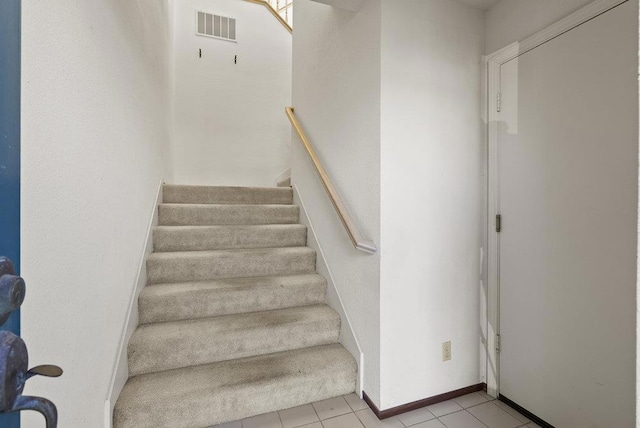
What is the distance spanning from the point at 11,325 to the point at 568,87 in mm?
2124

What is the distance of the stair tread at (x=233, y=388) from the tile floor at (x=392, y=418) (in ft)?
0.15

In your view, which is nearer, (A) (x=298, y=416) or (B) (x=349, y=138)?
(A) (x=298, y=416)

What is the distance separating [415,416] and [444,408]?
0.65 feet

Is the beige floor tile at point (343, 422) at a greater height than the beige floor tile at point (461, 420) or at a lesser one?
greater

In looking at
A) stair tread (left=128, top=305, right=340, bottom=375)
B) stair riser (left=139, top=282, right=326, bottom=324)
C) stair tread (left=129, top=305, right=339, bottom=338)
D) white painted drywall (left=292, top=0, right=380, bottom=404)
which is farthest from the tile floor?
stair riser (left=139, top=282, right=326, bottom=324)

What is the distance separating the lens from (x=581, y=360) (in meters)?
1.39

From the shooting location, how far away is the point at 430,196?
173 centimetres

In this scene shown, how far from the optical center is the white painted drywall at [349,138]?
167 cm

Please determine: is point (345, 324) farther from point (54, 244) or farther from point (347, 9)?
point (347, 9)

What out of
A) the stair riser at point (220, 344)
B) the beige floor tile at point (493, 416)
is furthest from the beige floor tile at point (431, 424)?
the stair riser at point (220, 344)

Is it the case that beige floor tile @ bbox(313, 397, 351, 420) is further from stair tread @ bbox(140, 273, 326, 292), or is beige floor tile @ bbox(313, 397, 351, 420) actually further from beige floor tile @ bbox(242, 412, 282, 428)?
stair tread @ bbox(140, 273, 326, 292)

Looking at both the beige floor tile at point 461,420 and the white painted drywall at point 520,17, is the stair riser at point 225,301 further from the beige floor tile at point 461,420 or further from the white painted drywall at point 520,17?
the white painted drywall at point 520,17

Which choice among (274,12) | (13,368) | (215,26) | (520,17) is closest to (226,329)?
(13,368)

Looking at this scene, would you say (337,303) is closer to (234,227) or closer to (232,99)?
(234,227)
